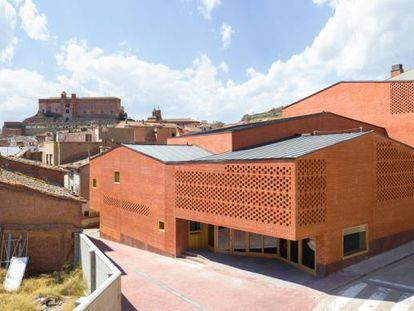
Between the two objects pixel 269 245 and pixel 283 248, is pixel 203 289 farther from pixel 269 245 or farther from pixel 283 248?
pixel 269 245

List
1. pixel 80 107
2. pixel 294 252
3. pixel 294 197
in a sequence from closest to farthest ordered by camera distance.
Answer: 1. pixel 294 197
2. pixel 294 252
3. pixel 80 107

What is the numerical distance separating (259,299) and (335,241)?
4719 millimetres

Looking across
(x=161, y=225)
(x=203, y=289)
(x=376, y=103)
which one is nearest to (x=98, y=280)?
(x=203, y=289)

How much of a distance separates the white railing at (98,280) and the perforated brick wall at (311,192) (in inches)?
294

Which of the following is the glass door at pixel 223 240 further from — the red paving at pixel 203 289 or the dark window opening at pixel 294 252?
the dark window opening at pixel 294 252

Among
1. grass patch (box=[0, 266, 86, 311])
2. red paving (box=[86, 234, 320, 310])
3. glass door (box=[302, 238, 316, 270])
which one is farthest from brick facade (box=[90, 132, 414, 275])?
grass patch (box=[0, 266, 86, 311])

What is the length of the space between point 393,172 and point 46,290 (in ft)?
57.9

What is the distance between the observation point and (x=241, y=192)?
1767 centimetres

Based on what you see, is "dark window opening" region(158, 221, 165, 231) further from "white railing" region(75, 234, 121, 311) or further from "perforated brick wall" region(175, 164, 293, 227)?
"white railing" region(75, 234, 121, 311)

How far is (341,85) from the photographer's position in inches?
1181

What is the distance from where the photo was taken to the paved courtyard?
14.1 metres

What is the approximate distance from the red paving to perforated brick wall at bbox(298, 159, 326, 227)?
288 cm

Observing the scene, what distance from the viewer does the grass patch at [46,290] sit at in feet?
49.9

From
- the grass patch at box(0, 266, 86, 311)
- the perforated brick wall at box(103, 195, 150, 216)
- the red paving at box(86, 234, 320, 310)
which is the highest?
the perforated brick wall at box(103, 195, 150, 216)
